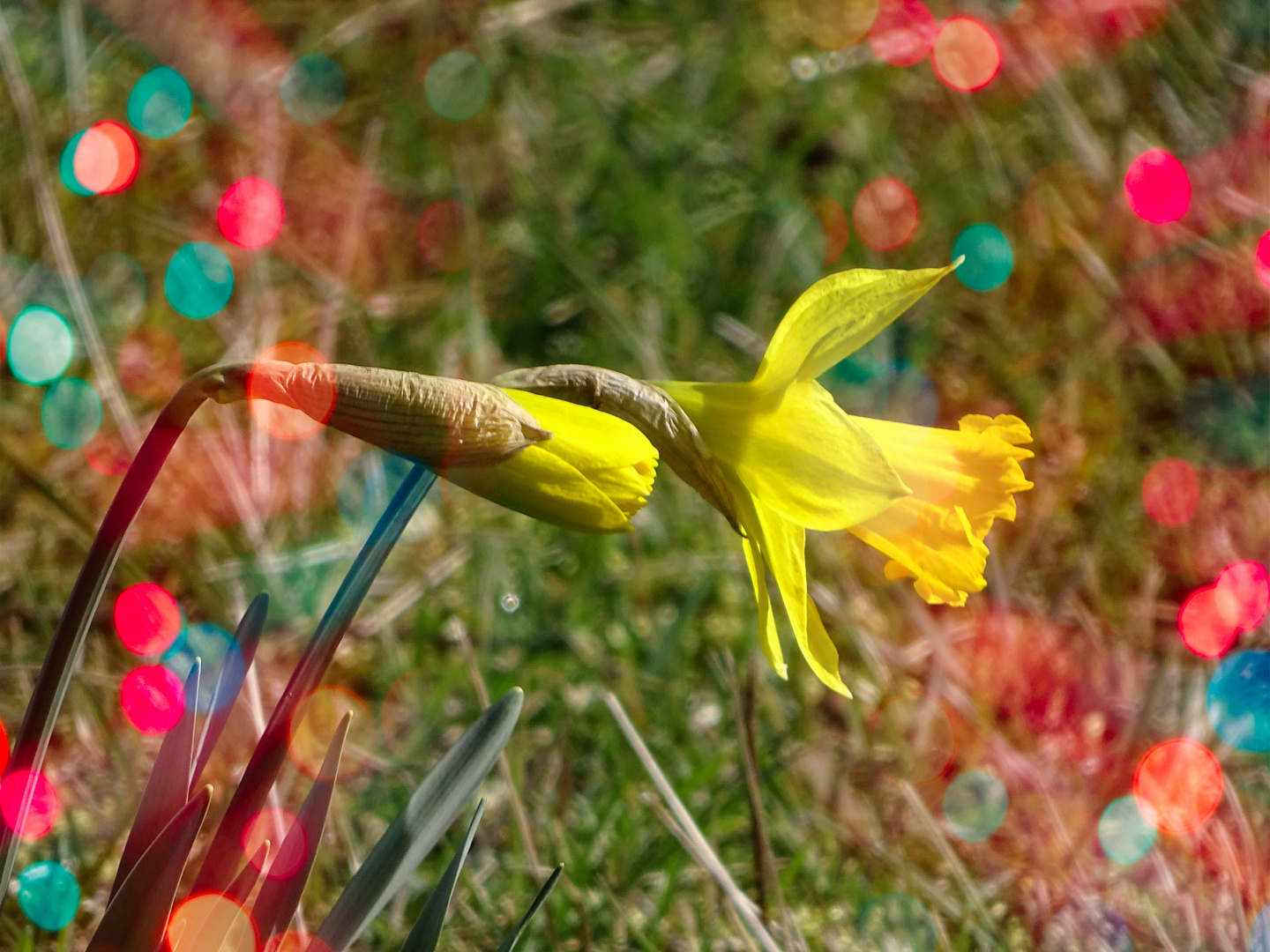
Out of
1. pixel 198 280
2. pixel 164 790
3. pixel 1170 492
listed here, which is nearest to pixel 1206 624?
pixel 1170 492

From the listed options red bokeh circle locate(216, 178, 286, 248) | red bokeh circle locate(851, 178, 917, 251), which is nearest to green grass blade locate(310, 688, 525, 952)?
red bokeh circle locate(216, 178, 286, 248)

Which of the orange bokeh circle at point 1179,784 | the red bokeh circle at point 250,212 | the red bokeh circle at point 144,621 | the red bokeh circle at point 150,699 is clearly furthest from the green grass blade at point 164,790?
the red bokeh circle at point 250,212

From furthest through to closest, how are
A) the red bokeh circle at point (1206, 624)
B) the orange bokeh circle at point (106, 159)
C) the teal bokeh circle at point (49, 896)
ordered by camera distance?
the orange bokeh circle at point (106, 159)
the red bokeh circle at point (1206, 624)
the teal bokeh circle at point (49, 896)

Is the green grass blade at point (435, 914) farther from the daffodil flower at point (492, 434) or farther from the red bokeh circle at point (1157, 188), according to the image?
the red bokeh circle at point (1157, 188)

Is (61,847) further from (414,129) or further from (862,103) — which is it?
(862,103)

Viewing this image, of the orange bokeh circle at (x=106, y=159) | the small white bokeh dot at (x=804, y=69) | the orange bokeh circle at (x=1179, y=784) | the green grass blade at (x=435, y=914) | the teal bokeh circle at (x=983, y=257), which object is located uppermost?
the orange bokeh circle at (x=106, y=159)

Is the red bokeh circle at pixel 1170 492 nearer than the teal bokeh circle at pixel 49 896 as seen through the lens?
No
